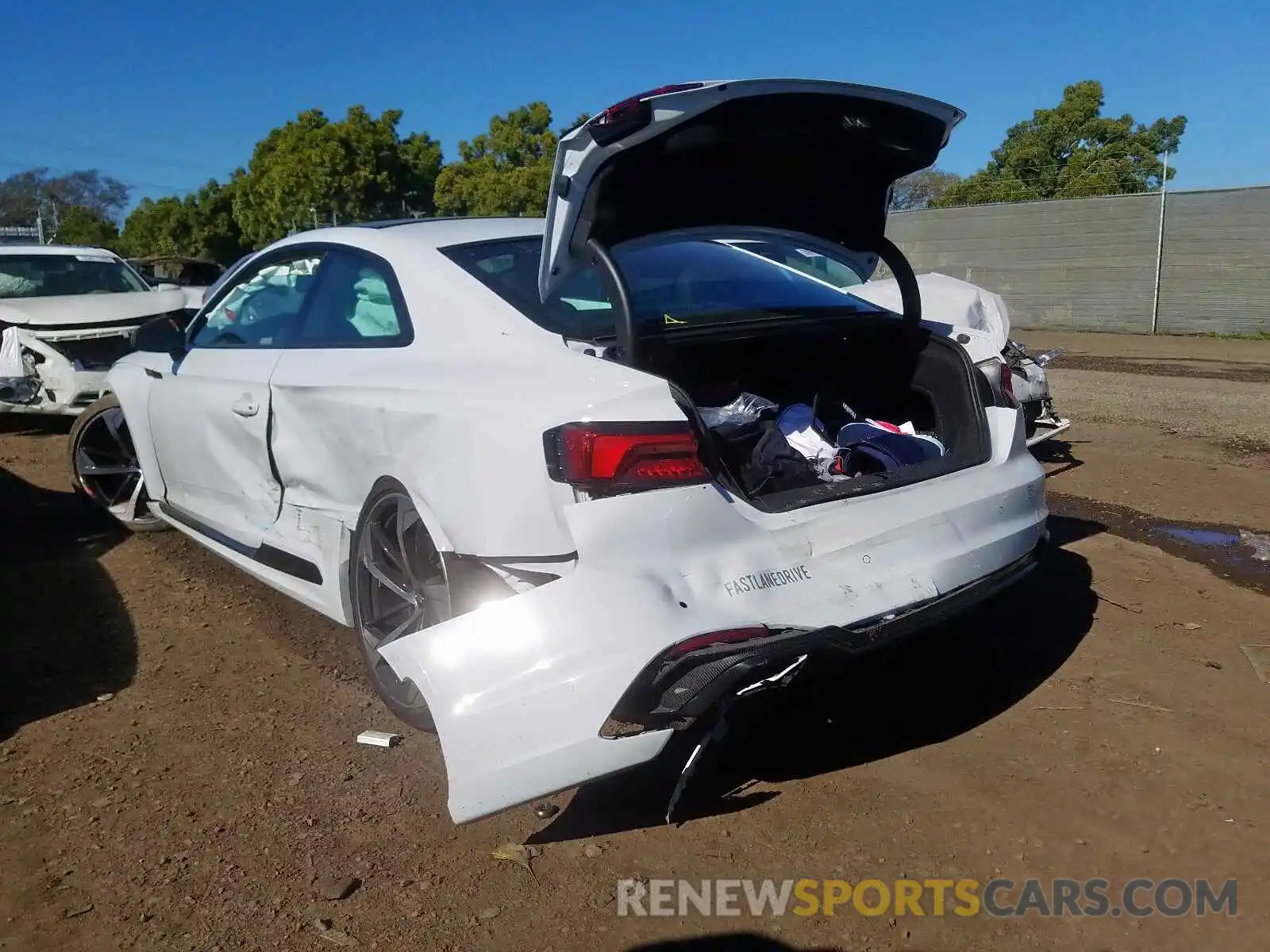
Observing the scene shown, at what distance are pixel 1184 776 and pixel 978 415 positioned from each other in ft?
4.15

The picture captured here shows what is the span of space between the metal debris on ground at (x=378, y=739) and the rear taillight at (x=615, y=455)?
1.25m

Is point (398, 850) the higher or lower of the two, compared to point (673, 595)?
lower

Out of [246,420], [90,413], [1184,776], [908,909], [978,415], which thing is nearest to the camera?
[908,909]

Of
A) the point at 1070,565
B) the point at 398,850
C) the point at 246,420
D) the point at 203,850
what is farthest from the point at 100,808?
the point at 1070,565

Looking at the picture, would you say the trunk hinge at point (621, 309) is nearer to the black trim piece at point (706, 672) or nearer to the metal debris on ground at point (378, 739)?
the black trim piece at point (706, 672)

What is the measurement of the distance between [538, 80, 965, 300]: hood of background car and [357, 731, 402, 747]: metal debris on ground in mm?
1485

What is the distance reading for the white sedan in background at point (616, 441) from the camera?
262 centimetres

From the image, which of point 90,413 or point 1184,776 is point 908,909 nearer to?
point 1184,776

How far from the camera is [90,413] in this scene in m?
5.81

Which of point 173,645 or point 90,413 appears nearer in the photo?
point 173,645

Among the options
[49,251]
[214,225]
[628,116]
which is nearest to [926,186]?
[214,225]

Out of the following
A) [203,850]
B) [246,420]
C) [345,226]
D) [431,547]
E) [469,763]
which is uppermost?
[345,226]

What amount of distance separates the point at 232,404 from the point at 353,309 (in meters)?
0.74

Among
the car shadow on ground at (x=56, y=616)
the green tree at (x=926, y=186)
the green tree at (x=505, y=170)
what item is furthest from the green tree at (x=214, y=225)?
the car shadow on ground at (x=56, y=616)
